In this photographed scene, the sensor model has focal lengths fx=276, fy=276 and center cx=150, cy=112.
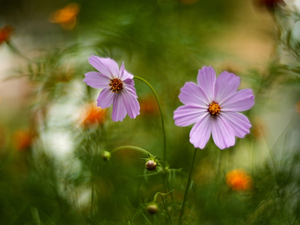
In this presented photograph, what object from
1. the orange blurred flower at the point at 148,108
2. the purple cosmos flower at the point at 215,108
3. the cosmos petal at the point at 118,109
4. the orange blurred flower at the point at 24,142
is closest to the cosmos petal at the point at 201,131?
the purple cosmos flower at the point at 215,108

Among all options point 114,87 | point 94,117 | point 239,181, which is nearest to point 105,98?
point 114,87

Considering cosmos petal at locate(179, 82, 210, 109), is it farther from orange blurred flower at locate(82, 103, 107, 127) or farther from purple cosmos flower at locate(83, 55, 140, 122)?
orange blurred flower at locate(82, 103, 107, 127)

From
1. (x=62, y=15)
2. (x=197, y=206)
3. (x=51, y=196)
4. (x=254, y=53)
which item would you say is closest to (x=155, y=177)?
(x=197, y=206)

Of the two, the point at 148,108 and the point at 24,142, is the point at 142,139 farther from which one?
the point at 24,142

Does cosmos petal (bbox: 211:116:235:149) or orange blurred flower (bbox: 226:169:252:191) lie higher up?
cosmos petal (bbox: 211:116:235:149)

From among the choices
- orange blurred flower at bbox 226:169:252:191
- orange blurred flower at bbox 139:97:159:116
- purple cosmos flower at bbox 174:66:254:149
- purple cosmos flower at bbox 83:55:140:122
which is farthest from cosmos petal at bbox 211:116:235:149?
Answer: orange blurred flower at bbox 139:97:159:116

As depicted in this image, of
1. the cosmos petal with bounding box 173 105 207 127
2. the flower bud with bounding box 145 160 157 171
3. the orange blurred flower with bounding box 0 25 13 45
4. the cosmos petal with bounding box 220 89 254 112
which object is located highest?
the orange blurred flower with bounding box 0 25 13 45
